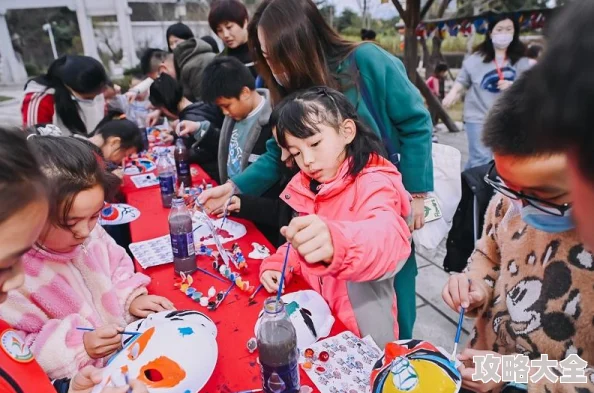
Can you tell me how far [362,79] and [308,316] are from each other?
98 cm

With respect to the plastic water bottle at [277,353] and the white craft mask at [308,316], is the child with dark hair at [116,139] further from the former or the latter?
the plastic water bottle at [277,353]

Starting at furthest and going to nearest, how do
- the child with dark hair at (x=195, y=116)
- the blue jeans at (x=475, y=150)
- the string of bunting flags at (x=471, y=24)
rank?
the string of bunting flags at (x=471, y=24) < the blue jeans at (x=475, y=150) < the child with dark hair at (x=195, y=116)

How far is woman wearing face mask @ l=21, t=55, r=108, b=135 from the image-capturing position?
9.67 ft

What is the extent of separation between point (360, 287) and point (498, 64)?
146 inches

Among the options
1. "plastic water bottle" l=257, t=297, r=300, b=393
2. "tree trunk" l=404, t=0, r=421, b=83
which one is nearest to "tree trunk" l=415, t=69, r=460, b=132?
"tree trunk" l=404, t=0, r=421, b=83

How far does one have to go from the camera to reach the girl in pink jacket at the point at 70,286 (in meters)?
1.07

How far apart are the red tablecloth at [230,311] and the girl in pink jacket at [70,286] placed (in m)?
0.18

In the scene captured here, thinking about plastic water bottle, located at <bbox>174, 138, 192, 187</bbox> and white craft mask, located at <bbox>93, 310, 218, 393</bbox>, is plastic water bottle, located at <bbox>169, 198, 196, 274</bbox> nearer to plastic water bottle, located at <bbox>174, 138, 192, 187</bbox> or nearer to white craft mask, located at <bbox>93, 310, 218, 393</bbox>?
white craft mask, located at <bbox>93, 310, 218, 393</bbox>

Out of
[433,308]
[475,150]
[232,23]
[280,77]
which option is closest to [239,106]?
[280,77]

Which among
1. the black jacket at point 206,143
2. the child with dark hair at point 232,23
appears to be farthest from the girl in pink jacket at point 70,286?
the child with dark hair at point 232,23

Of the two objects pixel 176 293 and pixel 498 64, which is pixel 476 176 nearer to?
pixel 176 293

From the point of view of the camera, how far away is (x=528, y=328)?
43.5 inches

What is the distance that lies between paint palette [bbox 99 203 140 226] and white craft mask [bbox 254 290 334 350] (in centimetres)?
128

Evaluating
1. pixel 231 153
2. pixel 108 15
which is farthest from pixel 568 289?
pixel 108 15
